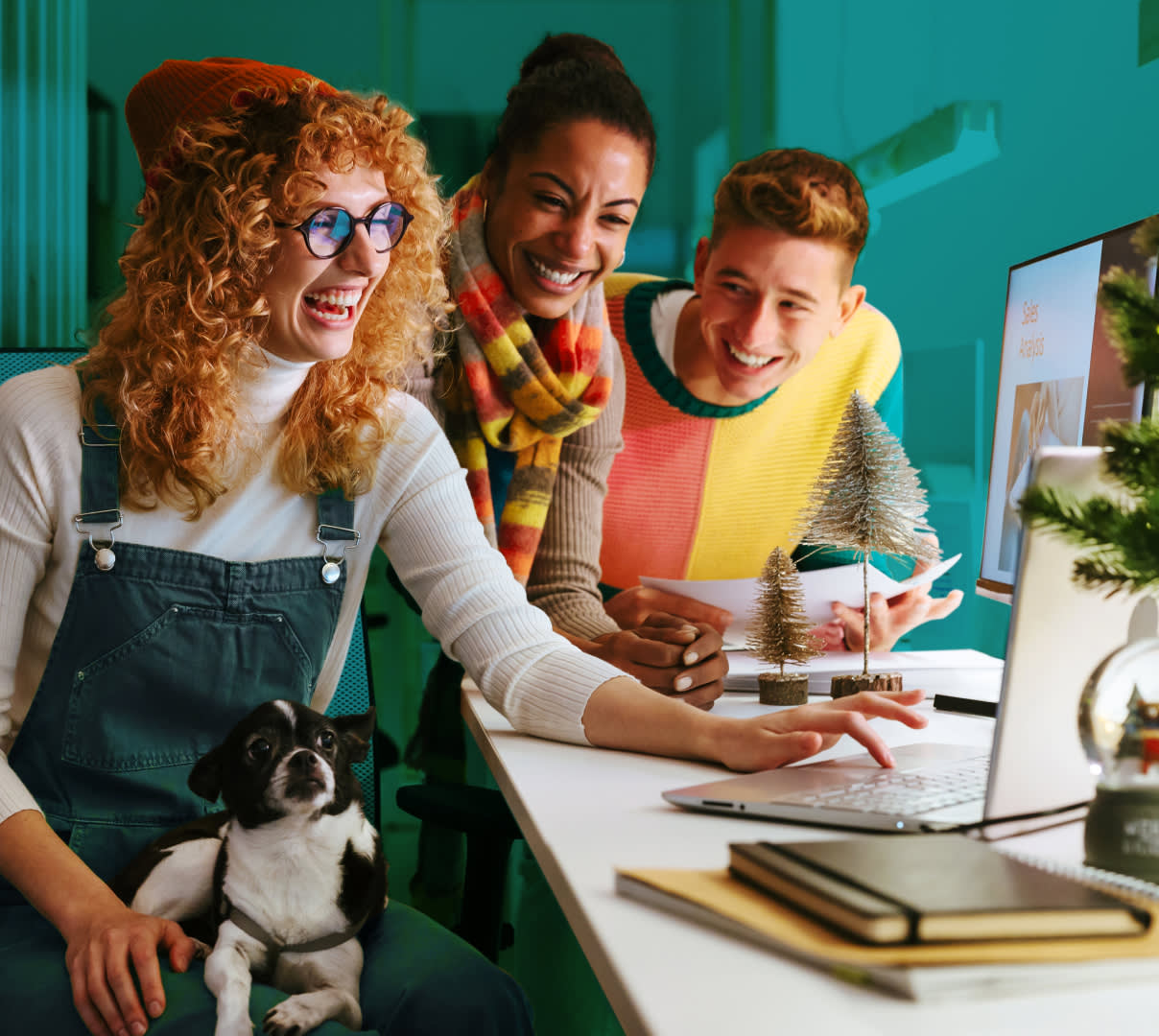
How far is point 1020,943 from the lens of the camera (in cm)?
47

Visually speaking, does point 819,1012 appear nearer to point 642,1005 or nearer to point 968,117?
point 642,1005

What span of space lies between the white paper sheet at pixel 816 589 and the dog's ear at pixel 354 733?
0.52 m

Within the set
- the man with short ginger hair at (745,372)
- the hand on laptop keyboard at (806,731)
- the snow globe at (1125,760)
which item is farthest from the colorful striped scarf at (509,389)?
the snow globe at (1125,760)

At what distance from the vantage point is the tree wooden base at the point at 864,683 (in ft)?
4.13

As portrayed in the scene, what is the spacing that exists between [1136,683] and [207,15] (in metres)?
2.44

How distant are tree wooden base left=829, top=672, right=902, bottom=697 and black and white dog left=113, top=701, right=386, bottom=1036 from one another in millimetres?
587

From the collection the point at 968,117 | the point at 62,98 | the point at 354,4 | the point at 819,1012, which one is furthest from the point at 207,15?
the point at 819,1012

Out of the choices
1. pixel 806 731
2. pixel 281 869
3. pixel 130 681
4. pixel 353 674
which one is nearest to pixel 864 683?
pixel 806 731

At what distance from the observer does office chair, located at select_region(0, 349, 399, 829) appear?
1.22 meters

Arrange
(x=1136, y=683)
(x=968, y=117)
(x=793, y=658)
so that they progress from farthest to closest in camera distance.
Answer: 1. (x=968, y=117)
2. (x=793, y=658)
3. (x=1136, y=683)

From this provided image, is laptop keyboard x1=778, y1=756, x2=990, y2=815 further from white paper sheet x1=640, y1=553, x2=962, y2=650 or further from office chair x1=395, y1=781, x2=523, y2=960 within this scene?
white paper sheet x1=640, y1=553, x2=962, y2=650

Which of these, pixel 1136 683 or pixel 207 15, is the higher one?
pixel 207 15

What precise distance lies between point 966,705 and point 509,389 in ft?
2.77

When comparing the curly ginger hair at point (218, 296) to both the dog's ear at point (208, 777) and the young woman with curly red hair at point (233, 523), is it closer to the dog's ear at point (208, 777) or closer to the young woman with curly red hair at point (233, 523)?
the young woman with curly red hair at point (233, 523)
